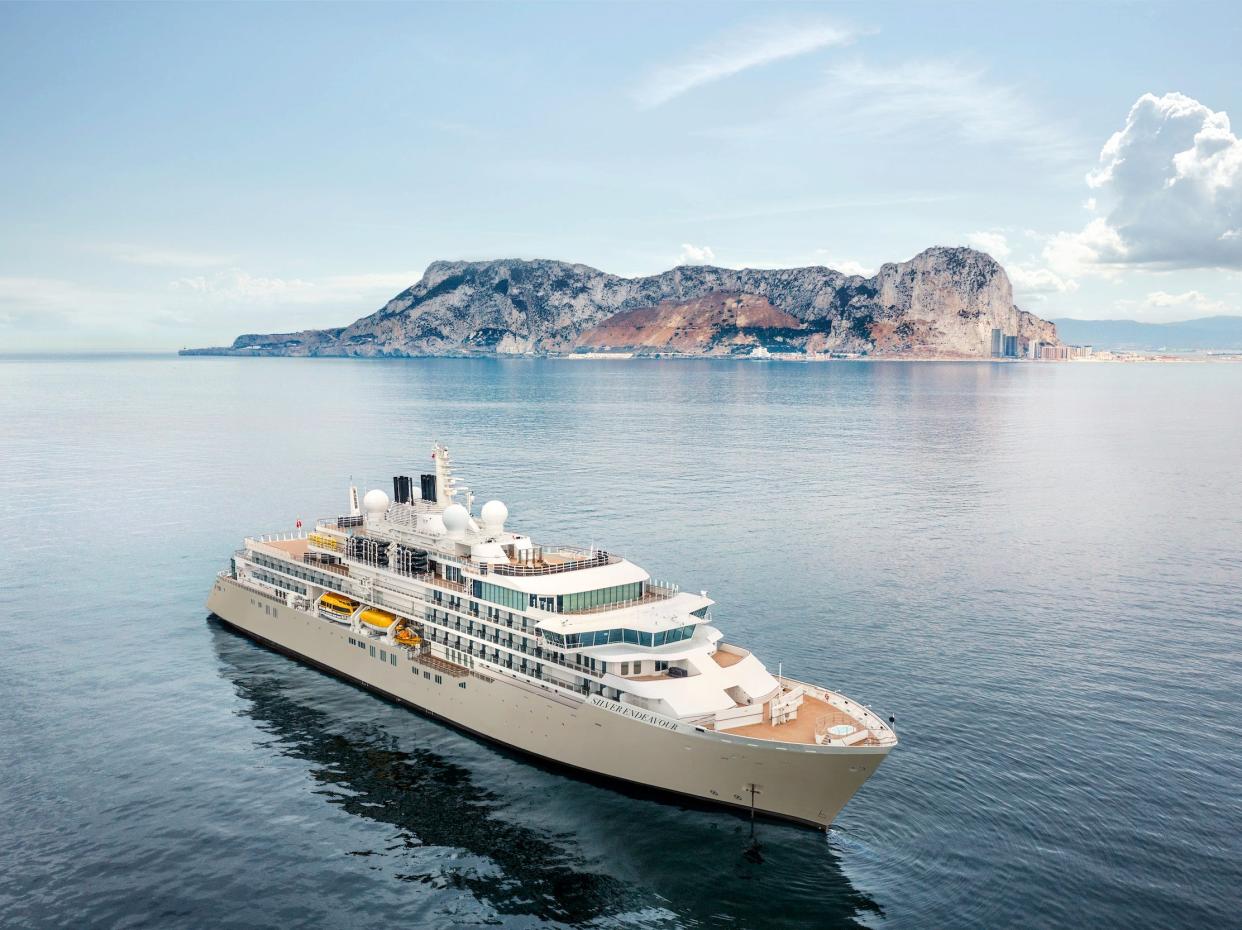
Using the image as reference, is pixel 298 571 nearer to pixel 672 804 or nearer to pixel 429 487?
pixel 429 487

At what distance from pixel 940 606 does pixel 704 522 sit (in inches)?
1077

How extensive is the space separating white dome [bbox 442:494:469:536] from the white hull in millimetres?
7451

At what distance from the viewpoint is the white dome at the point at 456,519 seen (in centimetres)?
5200

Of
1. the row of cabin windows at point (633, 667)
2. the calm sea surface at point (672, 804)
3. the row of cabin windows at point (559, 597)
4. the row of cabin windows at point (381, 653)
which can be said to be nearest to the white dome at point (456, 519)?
the row of cabin windows at point (559, 597)

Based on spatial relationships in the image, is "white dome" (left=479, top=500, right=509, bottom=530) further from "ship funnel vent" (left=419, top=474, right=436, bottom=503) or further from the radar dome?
"ship funnel vent" (left=419, top=474, right=436, bottom=503)

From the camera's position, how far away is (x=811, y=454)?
128500 mm

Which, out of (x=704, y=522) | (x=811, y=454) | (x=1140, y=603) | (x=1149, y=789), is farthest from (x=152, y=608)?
(x=811, y=454)

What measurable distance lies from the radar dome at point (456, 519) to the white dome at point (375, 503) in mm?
8815

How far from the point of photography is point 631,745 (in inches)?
1554

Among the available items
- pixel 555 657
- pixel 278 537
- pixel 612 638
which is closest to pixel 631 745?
pixel 612 638

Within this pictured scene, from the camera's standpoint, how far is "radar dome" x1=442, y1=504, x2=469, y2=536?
171ft

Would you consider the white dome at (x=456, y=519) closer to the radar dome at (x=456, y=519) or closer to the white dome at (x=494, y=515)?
the radar dome at (x=456, y=519)

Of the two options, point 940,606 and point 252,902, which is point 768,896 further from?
point 940,606

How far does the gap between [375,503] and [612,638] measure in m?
23.4
